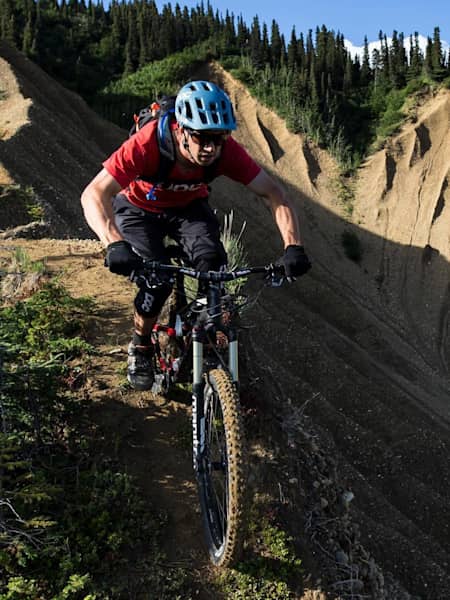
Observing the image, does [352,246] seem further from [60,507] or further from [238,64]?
[60,507]

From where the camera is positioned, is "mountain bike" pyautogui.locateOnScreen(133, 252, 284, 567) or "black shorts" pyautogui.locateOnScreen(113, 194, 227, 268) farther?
"black shorts" pyautogui.locateOnScreen(113, 194, 227, 268)

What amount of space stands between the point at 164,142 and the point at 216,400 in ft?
6.13

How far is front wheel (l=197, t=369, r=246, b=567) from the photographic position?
3.52 metres

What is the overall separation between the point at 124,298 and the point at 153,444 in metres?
2.30

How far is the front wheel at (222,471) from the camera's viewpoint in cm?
352

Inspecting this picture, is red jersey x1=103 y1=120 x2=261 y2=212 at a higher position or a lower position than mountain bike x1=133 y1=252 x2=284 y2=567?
higher

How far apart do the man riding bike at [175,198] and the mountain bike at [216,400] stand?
1.02 ft

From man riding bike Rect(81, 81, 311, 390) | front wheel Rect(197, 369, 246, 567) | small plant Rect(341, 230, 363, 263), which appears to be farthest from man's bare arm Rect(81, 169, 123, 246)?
small plant Rect(341, 230, 363, 263)

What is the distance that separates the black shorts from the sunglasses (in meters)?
0.83

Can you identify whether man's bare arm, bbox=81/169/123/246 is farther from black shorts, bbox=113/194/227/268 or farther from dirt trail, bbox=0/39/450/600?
dirt trail, bbox=0/39/450/600

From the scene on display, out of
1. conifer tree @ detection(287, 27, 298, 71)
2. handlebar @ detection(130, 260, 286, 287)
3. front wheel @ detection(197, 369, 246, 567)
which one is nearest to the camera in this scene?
front wheel @ detection(197, 369, 246, 567)

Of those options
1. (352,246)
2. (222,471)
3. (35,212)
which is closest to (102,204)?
(222,471)

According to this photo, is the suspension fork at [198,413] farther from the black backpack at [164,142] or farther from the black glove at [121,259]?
the black backpack at [164,142]

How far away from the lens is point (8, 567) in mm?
3602
